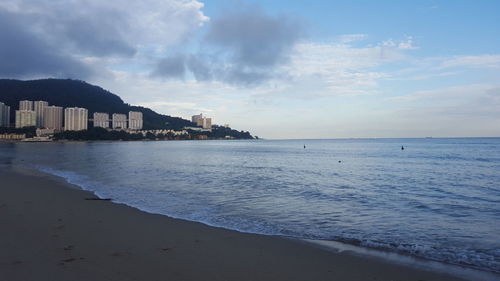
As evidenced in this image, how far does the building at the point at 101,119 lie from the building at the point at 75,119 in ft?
16.6

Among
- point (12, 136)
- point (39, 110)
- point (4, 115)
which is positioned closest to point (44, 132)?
point (12, 136)

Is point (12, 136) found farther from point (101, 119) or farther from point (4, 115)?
point (101, 119)

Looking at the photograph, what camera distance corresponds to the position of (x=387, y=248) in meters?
6.49

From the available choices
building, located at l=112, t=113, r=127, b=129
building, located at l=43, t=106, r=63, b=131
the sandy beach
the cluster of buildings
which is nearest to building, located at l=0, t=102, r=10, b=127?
the cluster of buildings

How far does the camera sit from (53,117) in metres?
184

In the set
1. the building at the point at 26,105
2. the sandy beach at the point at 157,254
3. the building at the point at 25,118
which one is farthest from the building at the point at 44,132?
the sandy beach at the point at 157,254

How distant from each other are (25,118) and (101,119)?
Answer: 37742mm

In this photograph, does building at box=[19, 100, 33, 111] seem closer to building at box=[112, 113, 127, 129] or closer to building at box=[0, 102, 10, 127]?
building at box=[0, 102, 10, 127]

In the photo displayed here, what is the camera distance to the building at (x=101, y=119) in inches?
7179

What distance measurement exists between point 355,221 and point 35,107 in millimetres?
211087

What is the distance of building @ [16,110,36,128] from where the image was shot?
171625 millimetres

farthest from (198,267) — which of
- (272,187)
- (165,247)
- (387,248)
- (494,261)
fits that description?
(272,187)

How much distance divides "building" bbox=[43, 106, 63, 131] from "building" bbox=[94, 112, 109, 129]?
64.8ft

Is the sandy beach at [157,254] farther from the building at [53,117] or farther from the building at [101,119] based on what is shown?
the building at [53,117]
